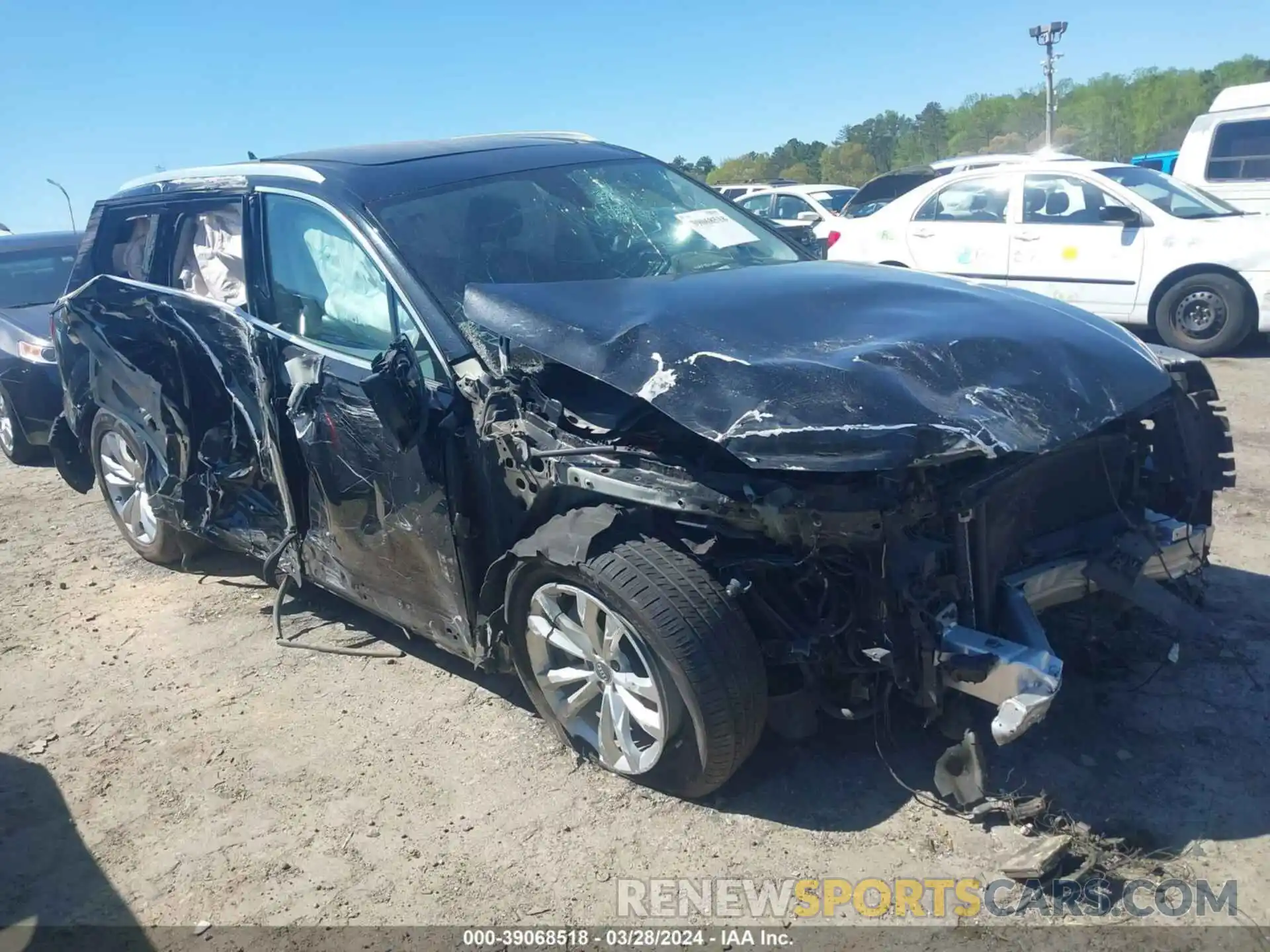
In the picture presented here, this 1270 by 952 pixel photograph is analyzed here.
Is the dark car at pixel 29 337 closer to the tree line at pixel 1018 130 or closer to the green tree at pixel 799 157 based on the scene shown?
the tree line at pixel 1018 130

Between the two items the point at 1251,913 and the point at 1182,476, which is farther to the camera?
the point at 1182,476

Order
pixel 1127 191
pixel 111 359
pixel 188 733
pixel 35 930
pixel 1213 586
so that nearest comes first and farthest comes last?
pixel 35 930
pixel 188 733
pixel 1213 586
pixel 111 359
pixel 1127 191

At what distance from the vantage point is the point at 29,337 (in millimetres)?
7305

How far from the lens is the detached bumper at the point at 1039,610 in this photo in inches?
101

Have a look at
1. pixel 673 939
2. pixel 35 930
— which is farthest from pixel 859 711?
pixel 35 930

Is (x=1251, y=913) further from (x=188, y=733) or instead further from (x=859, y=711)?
(x=188, y=733)

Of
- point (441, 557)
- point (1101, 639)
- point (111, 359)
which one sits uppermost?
point (111, 359)

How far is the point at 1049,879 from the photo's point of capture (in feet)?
8.44

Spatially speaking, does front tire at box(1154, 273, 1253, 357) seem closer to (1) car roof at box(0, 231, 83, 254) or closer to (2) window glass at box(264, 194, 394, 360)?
(2) window glass at box(264, 194, 394, 360)

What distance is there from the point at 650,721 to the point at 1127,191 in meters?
7.80

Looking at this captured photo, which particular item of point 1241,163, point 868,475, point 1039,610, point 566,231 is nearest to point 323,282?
point 566,231

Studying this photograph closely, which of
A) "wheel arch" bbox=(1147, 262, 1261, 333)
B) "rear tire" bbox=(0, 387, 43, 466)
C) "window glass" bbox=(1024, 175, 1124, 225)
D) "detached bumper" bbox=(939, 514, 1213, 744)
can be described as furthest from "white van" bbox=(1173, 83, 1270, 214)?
"rear tire" bbox=(0, 387, 43, 466)

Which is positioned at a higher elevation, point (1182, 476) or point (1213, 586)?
point (1182, 476)

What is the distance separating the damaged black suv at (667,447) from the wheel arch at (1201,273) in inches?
226
